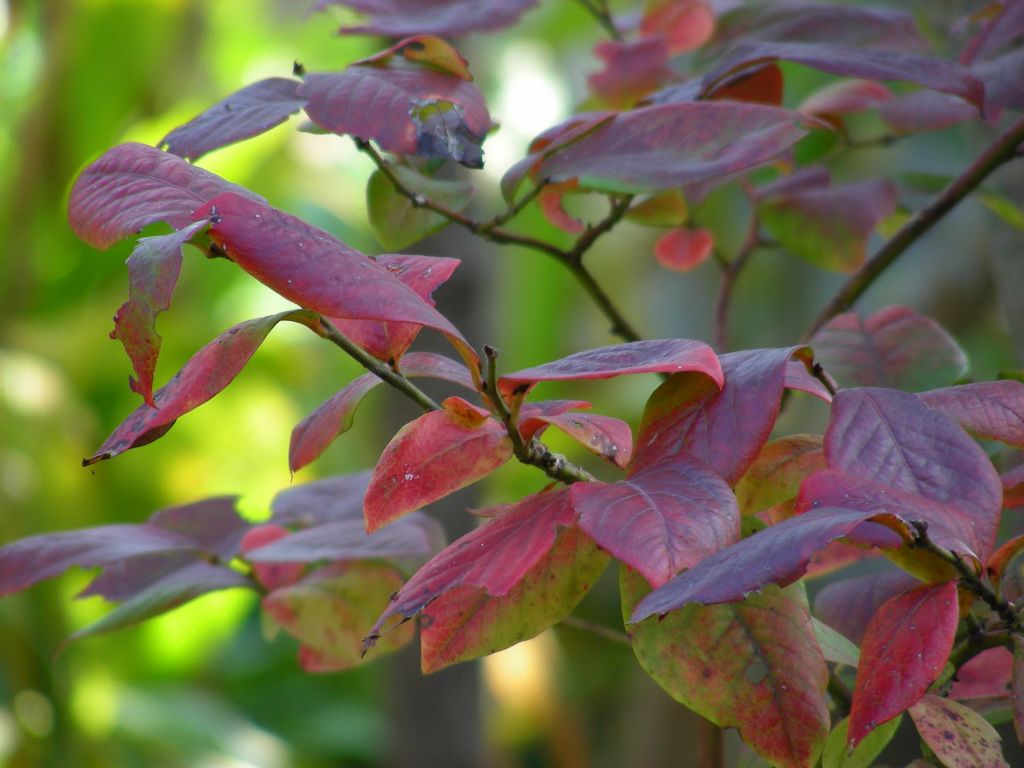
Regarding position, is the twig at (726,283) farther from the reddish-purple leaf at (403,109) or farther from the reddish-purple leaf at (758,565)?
the reddish-purple leaf at (758,565)

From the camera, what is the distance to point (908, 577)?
1.56 ft

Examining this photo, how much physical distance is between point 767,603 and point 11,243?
229 cm

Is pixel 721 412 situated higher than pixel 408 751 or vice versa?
pixel 721 412

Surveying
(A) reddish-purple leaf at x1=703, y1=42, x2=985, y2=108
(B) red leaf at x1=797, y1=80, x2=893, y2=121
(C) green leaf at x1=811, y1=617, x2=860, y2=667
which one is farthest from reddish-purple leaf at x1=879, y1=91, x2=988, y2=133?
(C) green leaf at x1=811, y1=617, x2=860, y2=667

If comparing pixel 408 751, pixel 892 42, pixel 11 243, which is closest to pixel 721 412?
pixel 892 42

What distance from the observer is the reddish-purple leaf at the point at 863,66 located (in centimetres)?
47

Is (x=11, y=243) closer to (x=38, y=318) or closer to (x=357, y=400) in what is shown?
(x=38, y=318)

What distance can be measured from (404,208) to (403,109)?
9cm

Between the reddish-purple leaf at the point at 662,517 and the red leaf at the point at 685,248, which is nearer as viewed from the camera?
the reddish-purple leaf at the point at 662,517

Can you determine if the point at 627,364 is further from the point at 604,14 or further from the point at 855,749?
the point at 604,14

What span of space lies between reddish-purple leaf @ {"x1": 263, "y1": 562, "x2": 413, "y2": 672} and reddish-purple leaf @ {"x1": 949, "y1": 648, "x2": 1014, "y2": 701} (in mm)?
265

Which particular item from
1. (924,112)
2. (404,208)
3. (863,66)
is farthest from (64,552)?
(924,112)

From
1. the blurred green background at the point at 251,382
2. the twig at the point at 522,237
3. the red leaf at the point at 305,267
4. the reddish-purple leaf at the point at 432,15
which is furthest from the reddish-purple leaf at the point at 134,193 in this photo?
the blurred green background at the point at 251,382

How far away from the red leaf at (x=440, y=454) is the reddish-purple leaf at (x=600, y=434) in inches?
0.9
